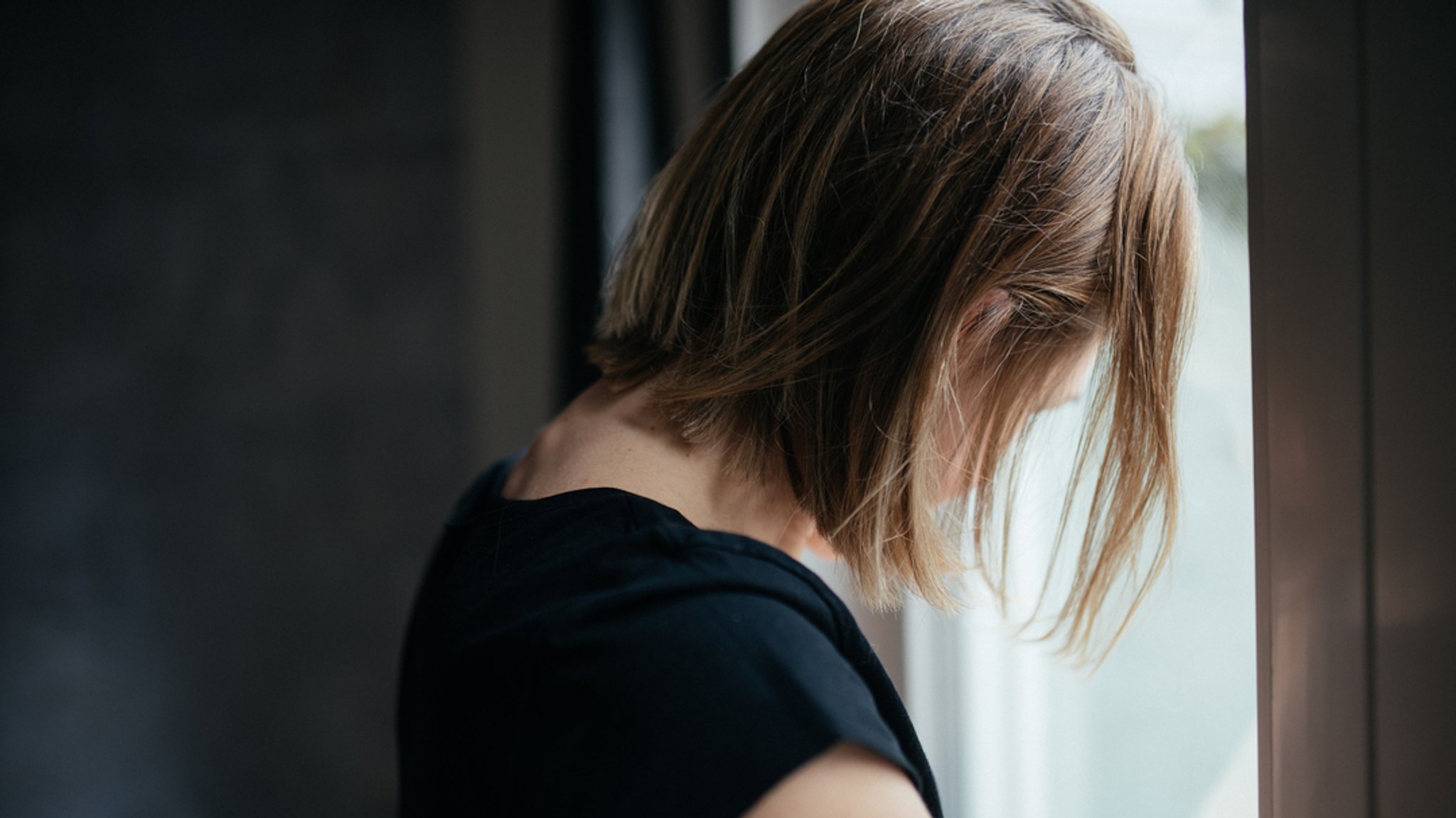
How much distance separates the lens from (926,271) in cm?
48

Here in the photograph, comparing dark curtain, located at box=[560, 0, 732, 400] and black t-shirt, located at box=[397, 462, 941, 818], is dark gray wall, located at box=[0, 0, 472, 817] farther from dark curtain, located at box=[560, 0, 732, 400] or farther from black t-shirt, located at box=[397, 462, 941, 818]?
black t-shirt, located at box=[397, 462, 941, 818]

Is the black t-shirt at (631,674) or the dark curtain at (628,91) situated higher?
the dark curtain at (628,91)

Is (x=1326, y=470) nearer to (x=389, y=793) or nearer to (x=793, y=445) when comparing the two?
(x=793, y=445)

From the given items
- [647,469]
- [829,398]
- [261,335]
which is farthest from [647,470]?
[261,335]

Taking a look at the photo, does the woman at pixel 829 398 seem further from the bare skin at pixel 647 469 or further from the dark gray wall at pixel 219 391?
the dark gray wall at pixel 219 391

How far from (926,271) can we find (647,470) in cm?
21

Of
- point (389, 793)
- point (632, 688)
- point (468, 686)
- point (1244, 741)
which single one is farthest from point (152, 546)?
point (1244, 741)

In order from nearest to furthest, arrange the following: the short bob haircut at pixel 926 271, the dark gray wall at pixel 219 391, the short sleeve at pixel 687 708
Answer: the short sleeve at pixel 687 708
the short bob haircut at pixel 926 271
the dark gray wall at pixel 219 391

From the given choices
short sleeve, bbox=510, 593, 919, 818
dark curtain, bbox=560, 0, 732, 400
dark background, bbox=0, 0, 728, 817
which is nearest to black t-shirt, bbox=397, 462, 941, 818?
short sleeve, bbox=510, 593, 919, 818

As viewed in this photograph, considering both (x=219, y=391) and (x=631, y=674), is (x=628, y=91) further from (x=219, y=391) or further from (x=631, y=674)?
(x=631, y=674)

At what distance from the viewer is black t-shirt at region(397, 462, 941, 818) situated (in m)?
0.37

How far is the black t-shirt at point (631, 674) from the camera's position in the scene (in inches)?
14.5

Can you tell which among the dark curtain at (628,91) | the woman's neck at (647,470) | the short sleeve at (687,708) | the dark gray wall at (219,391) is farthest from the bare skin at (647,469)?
the dark gray wall at (219,391)

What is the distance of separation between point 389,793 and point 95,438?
0.69 meters
